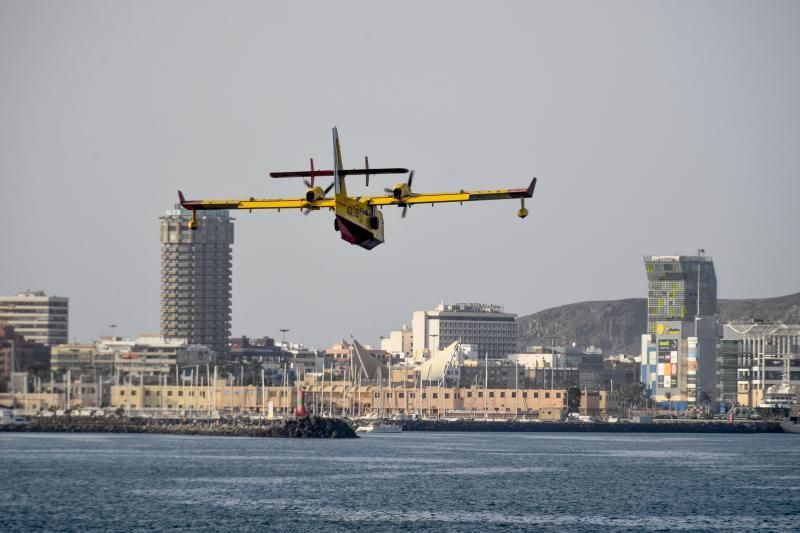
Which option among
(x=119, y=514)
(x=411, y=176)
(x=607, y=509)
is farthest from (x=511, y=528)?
(x=411, y=176)

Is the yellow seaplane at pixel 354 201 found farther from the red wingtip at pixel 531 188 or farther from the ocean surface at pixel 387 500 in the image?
the ocean surface at pixel 387 500

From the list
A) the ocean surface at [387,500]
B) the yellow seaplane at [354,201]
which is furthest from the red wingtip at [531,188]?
the ocean surface at [387,500]

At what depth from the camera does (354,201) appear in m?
91.6

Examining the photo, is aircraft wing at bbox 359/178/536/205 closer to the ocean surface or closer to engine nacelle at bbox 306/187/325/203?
engine nacelle at bbox 306/187/325/203

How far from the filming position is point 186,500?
518ft

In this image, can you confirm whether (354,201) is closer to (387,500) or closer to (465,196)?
(465,196)

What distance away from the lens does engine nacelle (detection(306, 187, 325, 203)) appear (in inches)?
3585

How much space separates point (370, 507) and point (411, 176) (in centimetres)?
6363

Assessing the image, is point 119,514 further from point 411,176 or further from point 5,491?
point 411,176

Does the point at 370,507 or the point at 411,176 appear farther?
the point at 370,507

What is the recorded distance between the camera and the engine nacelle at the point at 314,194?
91.1 meters

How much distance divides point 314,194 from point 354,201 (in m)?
2.34

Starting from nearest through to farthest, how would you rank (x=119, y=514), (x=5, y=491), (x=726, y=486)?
(x=119, y=514) → (x=5, y=491) → (x=726, y=486)

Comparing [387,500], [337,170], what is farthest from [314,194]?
[387,500]
